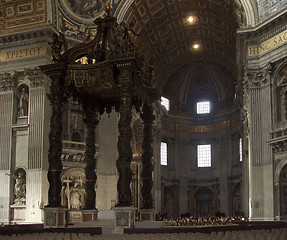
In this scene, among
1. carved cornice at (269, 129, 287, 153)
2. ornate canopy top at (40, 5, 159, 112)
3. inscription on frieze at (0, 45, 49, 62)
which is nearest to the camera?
ornate canopy top at (40, 5, 159, 112)

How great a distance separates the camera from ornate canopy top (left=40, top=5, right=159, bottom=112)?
12.2 metres

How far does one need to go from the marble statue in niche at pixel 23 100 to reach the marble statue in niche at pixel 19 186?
2.58 meters

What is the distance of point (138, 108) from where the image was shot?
1432 centimetres

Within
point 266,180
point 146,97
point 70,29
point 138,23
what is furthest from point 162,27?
point 146,97

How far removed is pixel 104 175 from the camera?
20.9 m

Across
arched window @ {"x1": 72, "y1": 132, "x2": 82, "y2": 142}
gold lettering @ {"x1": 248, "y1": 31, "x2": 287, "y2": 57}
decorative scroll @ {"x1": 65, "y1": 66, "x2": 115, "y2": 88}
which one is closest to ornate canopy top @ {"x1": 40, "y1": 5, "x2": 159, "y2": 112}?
decorative scroll @ {"x1": 65, "y1": 66, "x2": 115, "y2": 88}

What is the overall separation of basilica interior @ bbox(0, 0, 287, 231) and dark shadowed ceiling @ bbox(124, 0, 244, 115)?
9cm

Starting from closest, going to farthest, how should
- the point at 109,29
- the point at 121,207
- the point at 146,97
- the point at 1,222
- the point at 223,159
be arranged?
the point at 121,207, the point at 109,29, the point at 146,97, the point at 1,222, the point at 223,159

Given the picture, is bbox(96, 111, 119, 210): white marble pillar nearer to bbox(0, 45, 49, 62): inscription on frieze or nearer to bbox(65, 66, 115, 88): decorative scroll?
bbox(0, 45, 49, 62): inscription on frieze

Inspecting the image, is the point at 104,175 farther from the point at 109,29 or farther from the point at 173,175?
the point at 173,175

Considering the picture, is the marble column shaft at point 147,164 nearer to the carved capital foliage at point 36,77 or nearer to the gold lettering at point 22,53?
the carved capital foliage at point 36,77

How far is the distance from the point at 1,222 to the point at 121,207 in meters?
9.29

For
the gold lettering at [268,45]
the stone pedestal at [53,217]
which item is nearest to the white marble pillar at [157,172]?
the gold lettering at [268,45]

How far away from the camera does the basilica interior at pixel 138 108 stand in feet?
42.0
